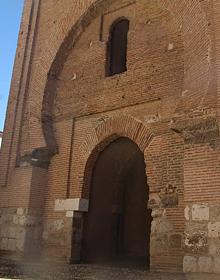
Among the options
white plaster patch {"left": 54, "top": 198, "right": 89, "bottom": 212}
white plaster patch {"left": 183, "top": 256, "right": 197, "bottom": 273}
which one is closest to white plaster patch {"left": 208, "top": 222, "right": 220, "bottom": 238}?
white plaster patch {"left": 183, "top": 256, "right": 197, "bottom": 273}

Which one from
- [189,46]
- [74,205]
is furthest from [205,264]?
[189,46]

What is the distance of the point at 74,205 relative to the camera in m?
8.92

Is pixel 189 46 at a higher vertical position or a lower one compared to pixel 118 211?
higher

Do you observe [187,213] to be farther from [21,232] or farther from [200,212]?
[21,232]

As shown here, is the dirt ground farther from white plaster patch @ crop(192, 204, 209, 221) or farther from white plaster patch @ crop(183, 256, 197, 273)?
white plaster patch @ crop(192, 204, 209, 221)

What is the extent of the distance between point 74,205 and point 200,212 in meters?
3.41

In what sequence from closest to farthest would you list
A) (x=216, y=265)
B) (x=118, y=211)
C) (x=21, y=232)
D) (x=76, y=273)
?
1. (x=216, y=265)
2. (x=76, y=273)
3. (x=21, y=232)
4. (x=118, y=211)

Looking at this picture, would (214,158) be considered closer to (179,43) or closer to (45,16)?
(179,43)

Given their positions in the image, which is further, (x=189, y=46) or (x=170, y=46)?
(x=170, y=46)

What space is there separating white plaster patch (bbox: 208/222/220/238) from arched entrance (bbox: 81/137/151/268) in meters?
3.09

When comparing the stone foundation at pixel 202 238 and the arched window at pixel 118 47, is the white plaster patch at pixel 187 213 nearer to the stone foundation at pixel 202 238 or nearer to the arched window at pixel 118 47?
the stone foundation at pixel 202 238

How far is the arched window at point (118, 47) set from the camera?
9.88m

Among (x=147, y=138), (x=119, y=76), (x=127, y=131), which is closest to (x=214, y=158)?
(x=147, y=138)

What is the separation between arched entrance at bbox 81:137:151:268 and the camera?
9.20 metres
